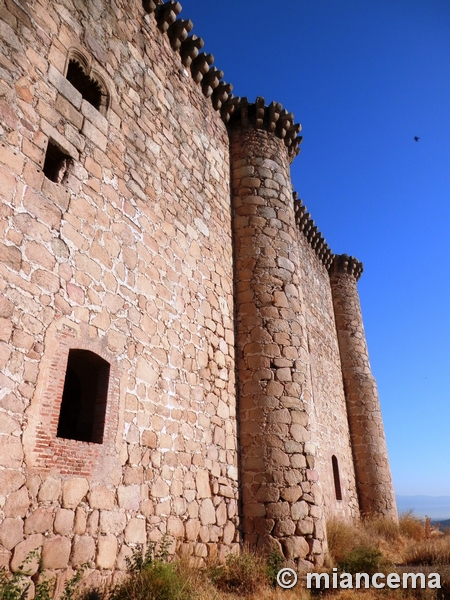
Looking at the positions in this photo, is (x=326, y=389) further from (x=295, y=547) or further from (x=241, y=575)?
(x=241, y=575)

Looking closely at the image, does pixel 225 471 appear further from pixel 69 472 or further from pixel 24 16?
pixel 24 16

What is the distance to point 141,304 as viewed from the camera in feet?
19.7

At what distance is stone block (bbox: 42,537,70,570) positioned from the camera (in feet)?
13.0

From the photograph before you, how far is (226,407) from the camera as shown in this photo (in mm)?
7305

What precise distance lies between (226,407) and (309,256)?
29.3 ft

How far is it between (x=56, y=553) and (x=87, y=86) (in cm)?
557

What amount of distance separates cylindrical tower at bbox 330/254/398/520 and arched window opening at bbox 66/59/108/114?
469 inches

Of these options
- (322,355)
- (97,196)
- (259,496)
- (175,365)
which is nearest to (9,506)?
(175,365)

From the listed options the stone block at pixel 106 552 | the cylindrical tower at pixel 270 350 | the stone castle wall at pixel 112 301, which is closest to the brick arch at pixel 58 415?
the stone castle wall at pixel 112 301

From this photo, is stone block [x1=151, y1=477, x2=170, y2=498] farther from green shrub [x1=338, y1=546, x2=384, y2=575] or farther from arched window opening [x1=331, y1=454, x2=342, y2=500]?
arched window opening [x1=331, y1=454, x2=342, y2=500]

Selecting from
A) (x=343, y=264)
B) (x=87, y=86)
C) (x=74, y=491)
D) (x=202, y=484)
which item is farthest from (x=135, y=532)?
(x=343, y=264)

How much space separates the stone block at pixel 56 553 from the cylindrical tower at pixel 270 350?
132 inches

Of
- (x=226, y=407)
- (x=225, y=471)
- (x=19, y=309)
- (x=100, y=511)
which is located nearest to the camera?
(x=19, y=309)

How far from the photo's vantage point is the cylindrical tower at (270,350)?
6875mm
